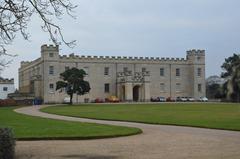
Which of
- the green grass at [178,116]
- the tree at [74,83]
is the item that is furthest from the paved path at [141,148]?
the tree at [74,83]

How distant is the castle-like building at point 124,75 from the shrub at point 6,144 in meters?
85.2

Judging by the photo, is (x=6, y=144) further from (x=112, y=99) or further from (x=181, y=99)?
(x=181, y=99)

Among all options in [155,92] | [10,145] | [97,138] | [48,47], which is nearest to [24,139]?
[97,138]

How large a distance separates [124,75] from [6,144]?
91.1m

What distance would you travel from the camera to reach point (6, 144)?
13.7 meters

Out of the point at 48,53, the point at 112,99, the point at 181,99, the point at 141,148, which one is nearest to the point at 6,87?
the point at 48,53

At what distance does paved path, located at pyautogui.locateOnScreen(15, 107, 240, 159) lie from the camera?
15.7 meters

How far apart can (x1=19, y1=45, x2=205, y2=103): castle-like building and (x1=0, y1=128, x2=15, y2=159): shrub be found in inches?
3355

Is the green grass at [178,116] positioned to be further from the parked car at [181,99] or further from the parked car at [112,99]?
the parked car at [181,99]

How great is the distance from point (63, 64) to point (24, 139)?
269 feet

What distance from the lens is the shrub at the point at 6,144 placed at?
44.8 feet

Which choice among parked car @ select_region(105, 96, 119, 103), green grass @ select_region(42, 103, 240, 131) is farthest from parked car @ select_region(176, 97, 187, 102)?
green grass @ select_region(42, 103, 240, 131)

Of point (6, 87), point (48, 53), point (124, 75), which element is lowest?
point (6, 87)

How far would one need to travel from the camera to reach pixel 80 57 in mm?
104188
